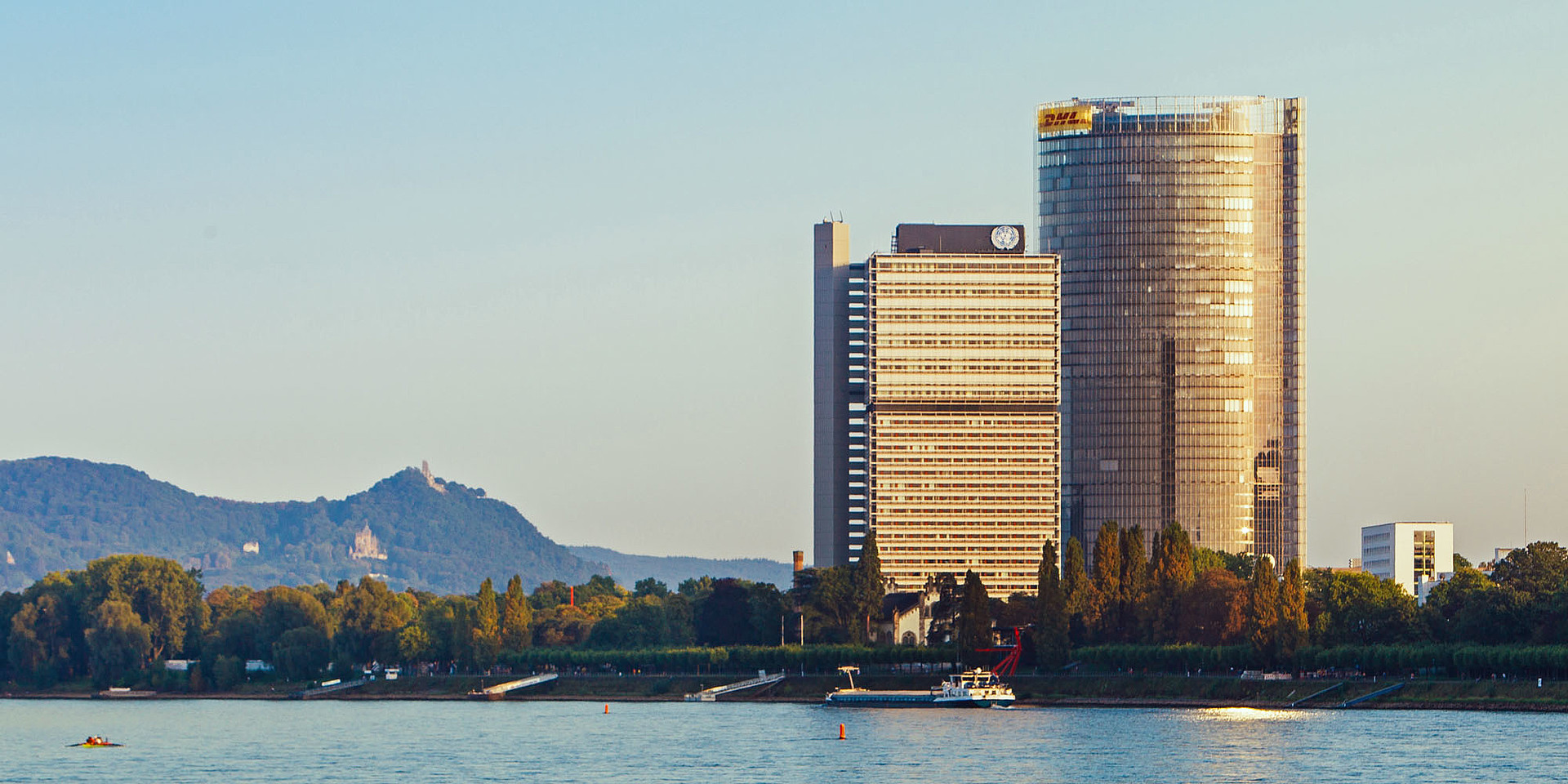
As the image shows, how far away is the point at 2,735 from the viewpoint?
18112cm

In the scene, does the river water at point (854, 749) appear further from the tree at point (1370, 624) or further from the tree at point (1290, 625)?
the tree at point (1370, 624)

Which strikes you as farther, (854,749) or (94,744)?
(94,744)

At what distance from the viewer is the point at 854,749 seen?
495ft

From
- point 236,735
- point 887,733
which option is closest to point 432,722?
point 236,735

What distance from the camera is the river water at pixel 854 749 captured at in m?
130

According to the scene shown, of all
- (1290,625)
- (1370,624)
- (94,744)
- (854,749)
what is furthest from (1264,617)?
(94,744)

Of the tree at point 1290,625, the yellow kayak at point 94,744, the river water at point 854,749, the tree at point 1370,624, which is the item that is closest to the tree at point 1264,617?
the tree at point 1290,625

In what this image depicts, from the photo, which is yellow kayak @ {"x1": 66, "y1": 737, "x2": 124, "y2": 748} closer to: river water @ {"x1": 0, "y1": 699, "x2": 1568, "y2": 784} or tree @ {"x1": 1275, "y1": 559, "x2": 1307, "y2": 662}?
river water @ {"x1": 0, "y1": 699, "x2": 1568, "y2": 784}

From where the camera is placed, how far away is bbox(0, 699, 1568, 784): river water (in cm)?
12962

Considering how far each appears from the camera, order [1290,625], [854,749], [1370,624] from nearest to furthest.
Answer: [854,749] < [1290,625] < [1370,624]

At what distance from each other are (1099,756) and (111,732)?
289ft

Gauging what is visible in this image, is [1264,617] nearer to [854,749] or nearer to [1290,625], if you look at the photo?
[1290,625]

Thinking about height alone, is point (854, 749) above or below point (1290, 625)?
below

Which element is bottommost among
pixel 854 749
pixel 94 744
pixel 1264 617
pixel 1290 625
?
pixel 94 744
